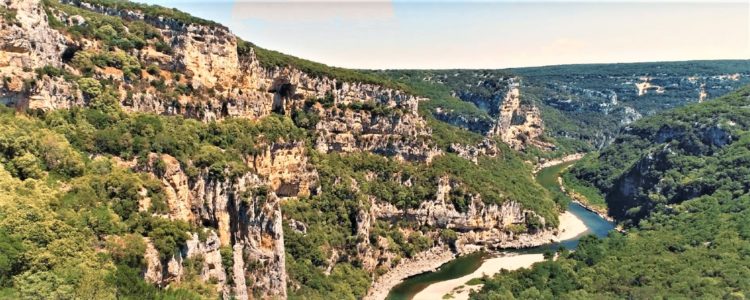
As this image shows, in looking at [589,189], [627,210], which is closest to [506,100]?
[589,189]

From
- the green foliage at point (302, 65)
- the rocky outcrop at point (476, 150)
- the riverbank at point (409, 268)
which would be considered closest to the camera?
Result: the riverbank at point (409, 268)

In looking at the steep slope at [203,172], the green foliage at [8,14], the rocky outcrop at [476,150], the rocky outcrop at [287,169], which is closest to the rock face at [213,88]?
the steep slope at [203,172]

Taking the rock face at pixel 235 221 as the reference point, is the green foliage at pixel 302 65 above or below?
above

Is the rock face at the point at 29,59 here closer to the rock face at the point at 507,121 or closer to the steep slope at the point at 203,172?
the steep slope at the point at 203,172

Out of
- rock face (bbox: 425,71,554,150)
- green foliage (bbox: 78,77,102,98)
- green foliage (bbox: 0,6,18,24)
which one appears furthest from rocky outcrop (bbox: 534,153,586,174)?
green foliage (bbox: 0,6,18,24)

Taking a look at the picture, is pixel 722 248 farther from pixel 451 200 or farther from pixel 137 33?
pixel 137 33

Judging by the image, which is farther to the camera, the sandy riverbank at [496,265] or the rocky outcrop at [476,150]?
the rocky outcrop at [476,150]

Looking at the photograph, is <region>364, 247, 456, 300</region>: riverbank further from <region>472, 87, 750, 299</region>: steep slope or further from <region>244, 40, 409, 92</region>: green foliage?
<region>244, 40, 409, 92</region>: green foliage
